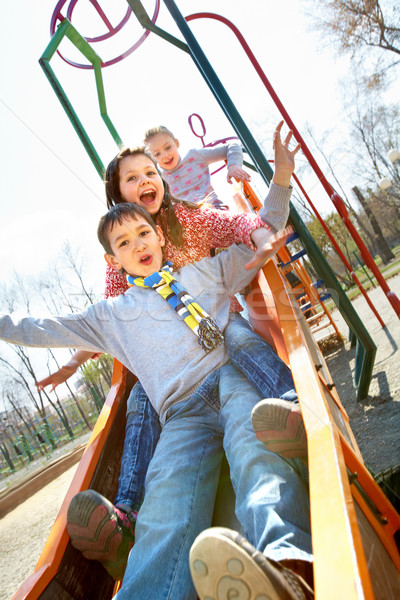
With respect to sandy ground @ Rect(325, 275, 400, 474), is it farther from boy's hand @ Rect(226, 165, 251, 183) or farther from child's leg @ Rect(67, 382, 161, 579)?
boy's hand @ Rect(226, 165, 251, 183)

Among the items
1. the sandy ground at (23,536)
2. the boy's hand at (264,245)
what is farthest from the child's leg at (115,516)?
the sandy ground at (23,536)

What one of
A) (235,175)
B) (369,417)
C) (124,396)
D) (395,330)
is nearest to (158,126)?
(235,175)

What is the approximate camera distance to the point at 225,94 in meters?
2.08

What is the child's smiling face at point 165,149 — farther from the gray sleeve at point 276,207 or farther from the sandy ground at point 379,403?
the sandy ground at point 379,403

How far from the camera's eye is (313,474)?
0.76 m

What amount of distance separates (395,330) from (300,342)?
3.05m

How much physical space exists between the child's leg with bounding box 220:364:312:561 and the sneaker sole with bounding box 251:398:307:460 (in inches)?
2.5

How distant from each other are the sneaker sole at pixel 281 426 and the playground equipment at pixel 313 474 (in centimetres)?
3

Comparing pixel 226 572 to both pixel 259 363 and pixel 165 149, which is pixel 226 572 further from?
pixel 165 149

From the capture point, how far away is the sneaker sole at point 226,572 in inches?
23.8

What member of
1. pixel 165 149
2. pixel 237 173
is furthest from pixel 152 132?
pixel 237 173

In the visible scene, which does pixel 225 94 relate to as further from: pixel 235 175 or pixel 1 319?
pixel 1 319

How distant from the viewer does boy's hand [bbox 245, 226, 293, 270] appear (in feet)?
5.13

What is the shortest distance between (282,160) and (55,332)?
3.38 ft
